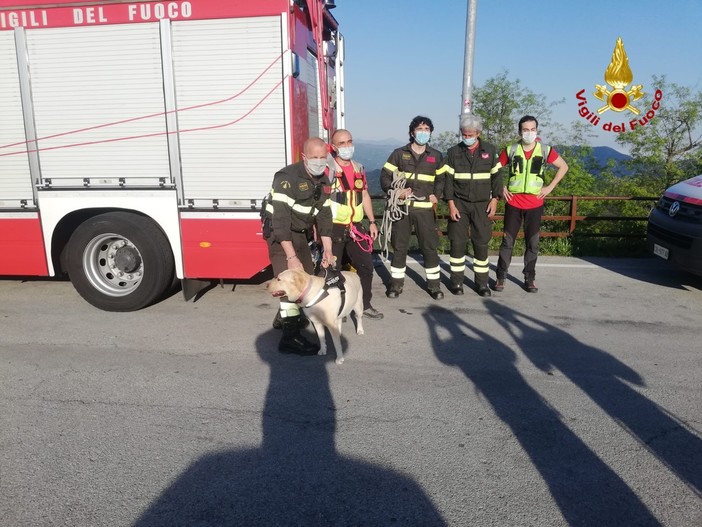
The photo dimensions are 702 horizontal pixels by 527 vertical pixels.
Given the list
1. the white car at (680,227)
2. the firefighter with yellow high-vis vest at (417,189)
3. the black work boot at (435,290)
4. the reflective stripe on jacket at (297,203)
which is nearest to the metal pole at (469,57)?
the firefighter with yellow high-vis vest at (417,189)

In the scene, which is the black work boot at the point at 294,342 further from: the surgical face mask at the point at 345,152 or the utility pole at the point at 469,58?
the utility pole at the point at 469,58

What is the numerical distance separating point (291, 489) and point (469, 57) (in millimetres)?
6616

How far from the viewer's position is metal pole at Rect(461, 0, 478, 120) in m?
7.46

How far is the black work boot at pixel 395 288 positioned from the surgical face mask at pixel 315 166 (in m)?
2.24

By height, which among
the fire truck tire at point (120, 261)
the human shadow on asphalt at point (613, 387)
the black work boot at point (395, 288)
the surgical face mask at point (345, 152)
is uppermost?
the surgical face mask at point (345, 152)

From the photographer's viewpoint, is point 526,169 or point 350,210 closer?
point 350,210

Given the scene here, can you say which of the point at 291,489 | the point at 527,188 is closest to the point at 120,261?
the point at 291,489

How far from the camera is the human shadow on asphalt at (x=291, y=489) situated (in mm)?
2520

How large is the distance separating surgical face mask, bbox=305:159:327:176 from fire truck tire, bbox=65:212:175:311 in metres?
1.97

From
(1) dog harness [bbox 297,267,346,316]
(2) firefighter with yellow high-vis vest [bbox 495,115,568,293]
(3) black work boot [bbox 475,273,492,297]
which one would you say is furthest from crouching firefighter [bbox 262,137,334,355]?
(2) firefighter with yellow high-vis vest [bbox 495,115,568,293]

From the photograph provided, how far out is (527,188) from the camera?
20.6 feet

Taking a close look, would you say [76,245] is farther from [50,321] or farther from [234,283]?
[234,283]

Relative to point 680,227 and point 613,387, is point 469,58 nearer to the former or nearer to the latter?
point 680,227

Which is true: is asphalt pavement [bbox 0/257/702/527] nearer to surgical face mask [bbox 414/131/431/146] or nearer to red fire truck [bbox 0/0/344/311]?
A: red fire truck [bbox 0/0/344/311]
